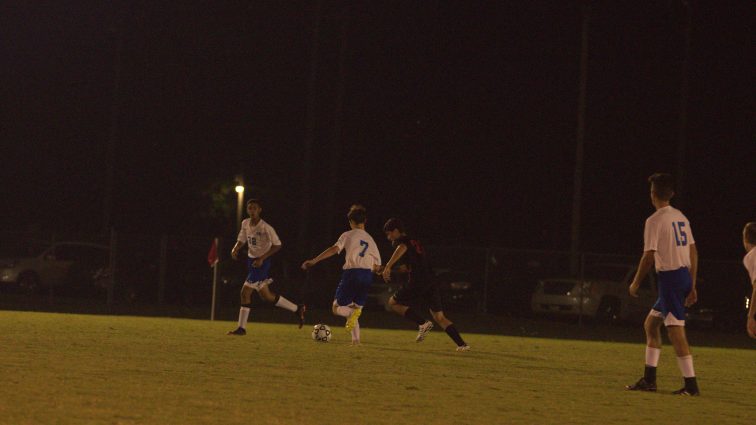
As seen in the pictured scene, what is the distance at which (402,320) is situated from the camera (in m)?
30.7

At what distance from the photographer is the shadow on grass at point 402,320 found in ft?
88.6

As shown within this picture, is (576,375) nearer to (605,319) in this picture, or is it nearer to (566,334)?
(566,334)

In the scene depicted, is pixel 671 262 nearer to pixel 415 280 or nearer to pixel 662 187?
pixel 662 187

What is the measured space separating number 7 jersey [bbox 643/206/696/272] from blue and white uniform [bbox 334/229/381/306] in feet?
21.4

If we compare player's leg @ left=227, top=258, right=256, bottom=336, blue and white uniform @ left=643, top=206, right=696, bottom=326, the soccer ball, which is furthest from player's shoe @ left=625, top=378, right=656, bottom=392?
player's leg @ left=227, top=258, right=256, bottom=336

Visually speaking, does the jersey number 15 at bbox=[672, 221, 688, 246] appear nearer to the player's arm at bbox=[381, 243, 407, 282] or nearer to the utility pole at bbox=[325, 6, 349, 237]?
the player's arm at bbox=[381, 243, 407, 282]

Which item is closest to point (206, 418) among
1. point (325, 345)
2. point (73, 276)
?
point (325, 345)

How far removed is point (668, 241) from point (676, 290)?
0.50m

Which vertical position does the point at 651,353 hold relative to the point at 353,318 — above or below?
above

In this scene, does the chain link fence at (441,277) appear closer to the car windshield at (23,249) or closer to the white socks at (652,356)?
the car windshield at (23,249)

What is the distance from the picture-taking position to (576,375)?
1510 centimetres

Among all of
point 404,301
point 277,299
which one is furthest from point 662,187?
point 277,299

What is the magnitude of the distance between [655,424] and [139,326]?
13.7 metres

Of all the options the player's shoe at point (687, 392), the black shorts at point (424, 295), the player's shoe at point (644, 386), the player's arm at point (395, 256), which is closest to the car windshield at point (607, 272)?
the black shorts at point (424, 295)
